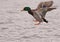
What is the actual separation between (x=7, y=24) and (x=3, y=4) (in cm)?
162

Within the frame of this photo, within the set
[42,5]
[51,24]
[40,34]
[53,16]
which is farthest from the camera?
[53,16]

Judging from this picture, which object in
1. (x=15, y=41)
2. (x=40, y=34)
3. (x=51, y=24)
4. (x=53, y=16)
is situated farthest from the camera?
(x=53, y=16)

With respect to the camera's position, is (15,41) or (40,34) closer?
(15,41)

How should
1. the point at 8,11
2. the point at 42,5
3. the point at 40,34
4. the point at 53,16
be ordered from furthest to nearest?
1. the point at 8,11
2. the point at 53,16
3. the point at 40,34
4. the point at 42,5

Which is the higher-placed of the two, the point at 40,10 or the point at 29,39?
the point at 40,10

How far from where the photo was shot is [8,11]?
13.4 feet

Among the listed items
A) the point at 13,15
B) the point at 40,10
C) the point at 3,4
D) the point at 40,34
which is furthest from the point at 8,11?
the point at 40,10

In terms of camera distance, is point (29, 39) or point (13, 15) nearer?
point (29, 39)

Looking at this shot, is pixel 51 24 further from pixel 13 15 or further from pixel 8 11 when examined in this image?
pixel 8 11

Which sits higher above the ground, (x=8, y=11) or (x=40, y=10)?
(x=40, y=10)

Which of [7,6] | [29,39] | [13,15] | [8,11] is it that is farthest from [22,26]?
[7,6]

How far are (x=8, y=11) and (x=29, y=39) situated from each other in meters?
1.57

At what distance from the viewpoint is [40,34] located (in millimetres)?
2742

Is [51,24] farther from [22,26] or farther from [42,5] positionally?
[42,5]
